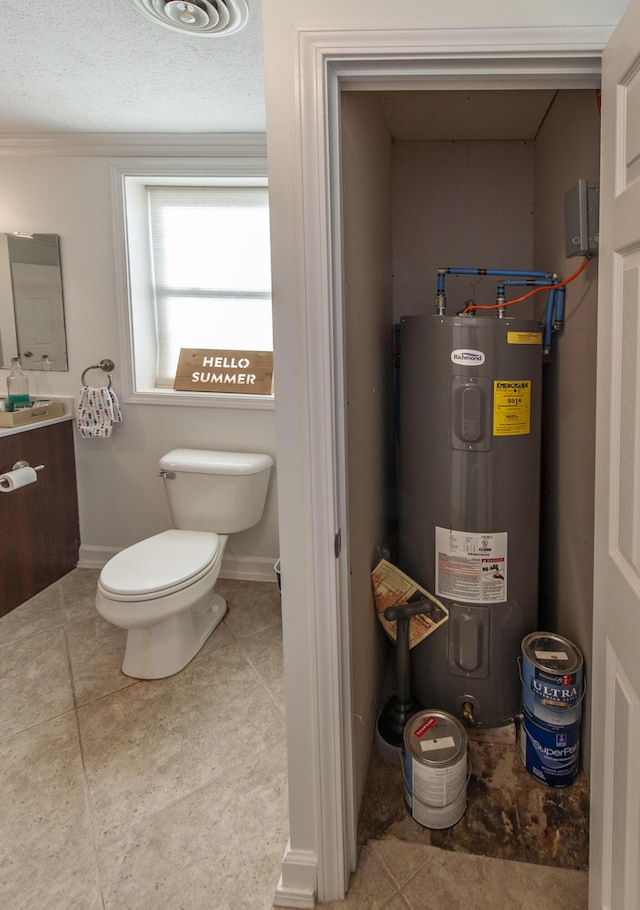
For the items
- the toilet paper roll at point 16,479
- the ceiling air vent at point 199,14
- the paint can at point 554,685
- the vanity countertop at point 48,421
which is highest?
the ceiling air vent at point 199,14

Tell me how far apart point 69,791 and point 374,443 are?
137cm

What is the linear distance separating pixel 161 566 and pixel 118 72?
179 cm

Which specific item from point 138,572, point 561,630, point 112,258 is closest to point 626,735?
point 561,630

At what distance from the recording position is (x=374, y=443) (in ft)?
5.78

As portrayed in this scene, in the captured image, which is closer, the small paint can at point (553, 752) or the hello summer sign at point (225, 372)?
the small paint can at point (553, 752)

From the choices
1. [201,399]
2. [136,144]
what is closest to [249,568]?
[201,399]

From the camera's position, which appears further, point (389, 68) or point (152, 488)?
point (152, 488)

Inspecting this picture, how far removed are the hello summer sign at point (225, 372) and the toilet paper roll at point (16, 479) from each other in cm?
79

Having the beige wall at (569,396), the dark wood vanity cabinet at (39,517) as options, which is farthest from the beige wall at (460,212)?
the dark wood vanity cabinet at (39,517)

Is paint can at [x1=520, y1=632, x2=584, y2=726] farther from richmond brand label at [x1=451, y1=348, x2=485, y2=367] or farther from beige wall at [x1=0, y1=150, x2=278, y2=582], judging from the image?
beige wall at [x1=0, y1=150, x2=278, y2=582]

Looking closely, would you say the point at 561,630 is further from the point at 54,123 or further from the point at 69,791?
the point at 54,123

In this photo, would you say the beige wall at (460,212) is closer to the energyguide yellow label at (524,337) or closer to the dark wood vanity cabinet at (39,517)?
the energyguide yellow label at (524,337)

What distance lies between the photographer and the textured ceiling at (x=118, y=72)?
166cm

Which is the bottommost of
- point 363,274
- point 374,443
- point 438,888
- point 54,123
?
point 438,888
